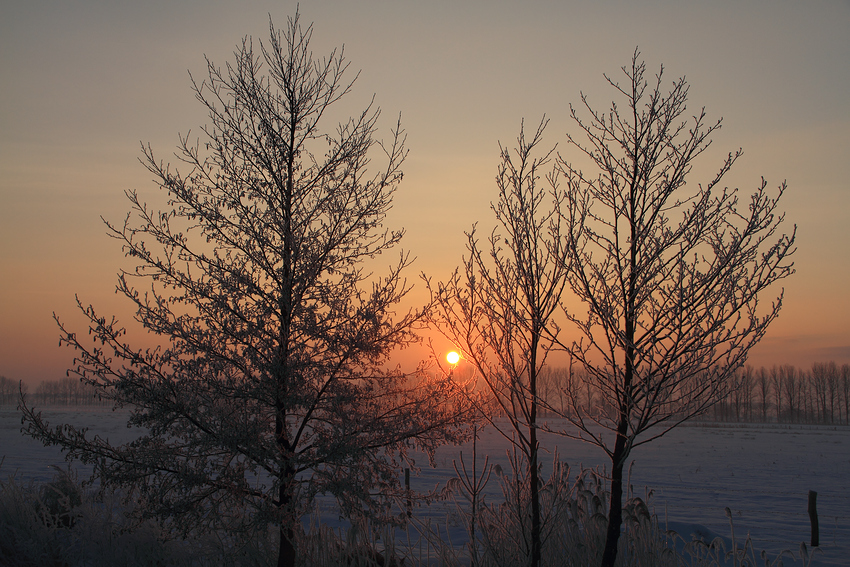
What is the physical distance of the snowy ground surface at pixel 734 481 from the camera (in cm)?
1159

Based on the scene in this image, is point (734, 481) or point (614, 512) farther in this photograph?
point (734, 481)

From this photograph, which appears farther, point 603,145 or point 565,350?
point 603,145

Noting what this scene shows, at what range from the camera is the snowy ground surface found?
11586mm

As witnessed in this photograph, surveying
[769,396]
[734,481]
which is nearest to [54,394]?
[734,481]

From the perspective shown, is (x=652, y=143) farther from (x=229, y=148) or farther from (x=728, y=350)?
(x=229, y=148)

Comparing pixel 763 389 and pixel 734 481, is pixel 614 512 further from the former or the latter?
pixel 763 389

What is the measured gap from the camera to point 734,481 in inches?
760

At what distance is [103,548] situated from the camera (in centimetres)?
716

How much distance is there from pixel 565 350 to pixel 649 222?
1425 millimetres

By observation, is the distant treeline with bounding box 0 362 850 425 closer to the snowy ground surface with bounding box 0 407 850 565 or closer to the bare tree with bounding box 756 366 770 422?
the bare tree with bounding box 756 366 770 422

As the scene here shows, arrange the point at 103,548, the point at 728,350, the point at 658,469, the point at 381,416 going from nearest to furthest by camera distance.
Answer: the point at 728,350
the point at 381,416
the point at 103,548
the point at 658,469

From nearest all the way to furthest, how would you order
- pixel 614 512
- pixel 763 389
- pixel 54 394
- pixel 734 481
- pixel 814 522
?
pixel 614 512 → pixel 814 522 → pixel 734 481 → pixel 763 389 → pixel 54 394

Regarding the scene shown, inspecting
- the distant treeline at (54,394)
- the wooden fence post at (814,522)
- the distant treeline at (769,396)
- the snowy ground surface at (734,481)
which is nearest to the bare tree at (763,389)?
the distant treeline at (769,396)

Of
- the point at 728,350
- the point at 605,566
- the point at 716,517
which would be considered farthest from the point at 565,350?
the point at 716,517
